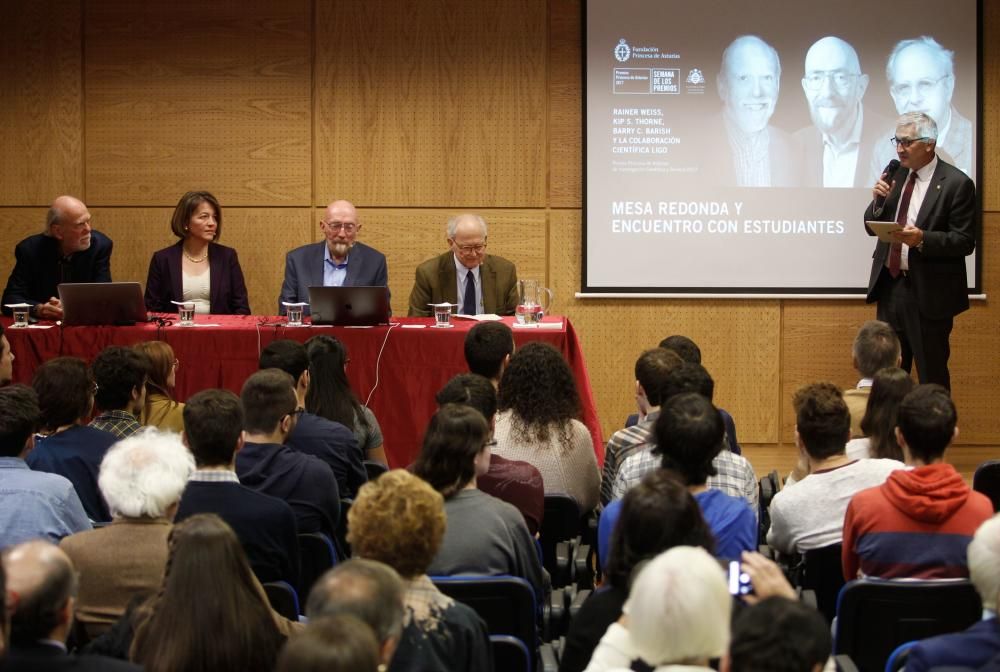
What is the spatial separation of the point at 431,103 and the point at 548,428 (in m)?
3.70

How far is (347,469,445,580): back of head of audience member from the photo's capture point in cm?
234

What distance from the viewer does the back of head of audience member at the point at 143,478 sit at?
2756 millimetres

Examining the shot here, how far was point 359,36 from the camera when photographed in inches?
285

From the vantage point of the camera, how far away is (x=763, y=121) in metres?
7.13

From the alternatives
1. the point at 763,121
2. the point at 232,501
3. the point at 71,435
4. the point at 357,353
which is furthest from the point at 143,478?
the point at 763,121

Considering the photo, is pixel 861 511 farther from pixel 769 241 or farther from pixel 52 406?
pixel 769 241

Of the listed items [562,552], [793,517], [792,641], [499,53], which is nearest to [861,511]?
[793,517]

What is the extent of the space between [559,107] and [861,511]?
4.54 metres

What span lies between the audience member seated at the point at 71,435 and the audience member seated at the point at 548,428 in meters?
1.27

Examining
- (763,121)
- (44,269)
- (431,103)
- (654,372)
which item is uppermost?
(431,103)

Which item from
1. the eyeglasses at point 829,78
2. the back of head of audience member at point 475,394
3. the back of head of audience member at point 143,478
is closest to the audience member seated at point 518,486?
the back of head of audience member at point 475,394

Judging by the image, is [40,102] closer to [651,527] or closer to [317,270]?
[317,270]

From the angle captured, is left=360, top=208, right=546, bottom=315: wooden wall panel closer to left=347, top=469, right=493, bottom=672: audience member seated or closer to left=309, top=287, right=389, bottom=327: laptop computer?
left=309, top=287, right=389, bottom=327: laptop computer

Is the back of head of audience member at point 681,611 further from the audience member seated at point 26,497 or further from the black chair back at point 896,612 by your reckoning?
the audience member seated at point 26,497
